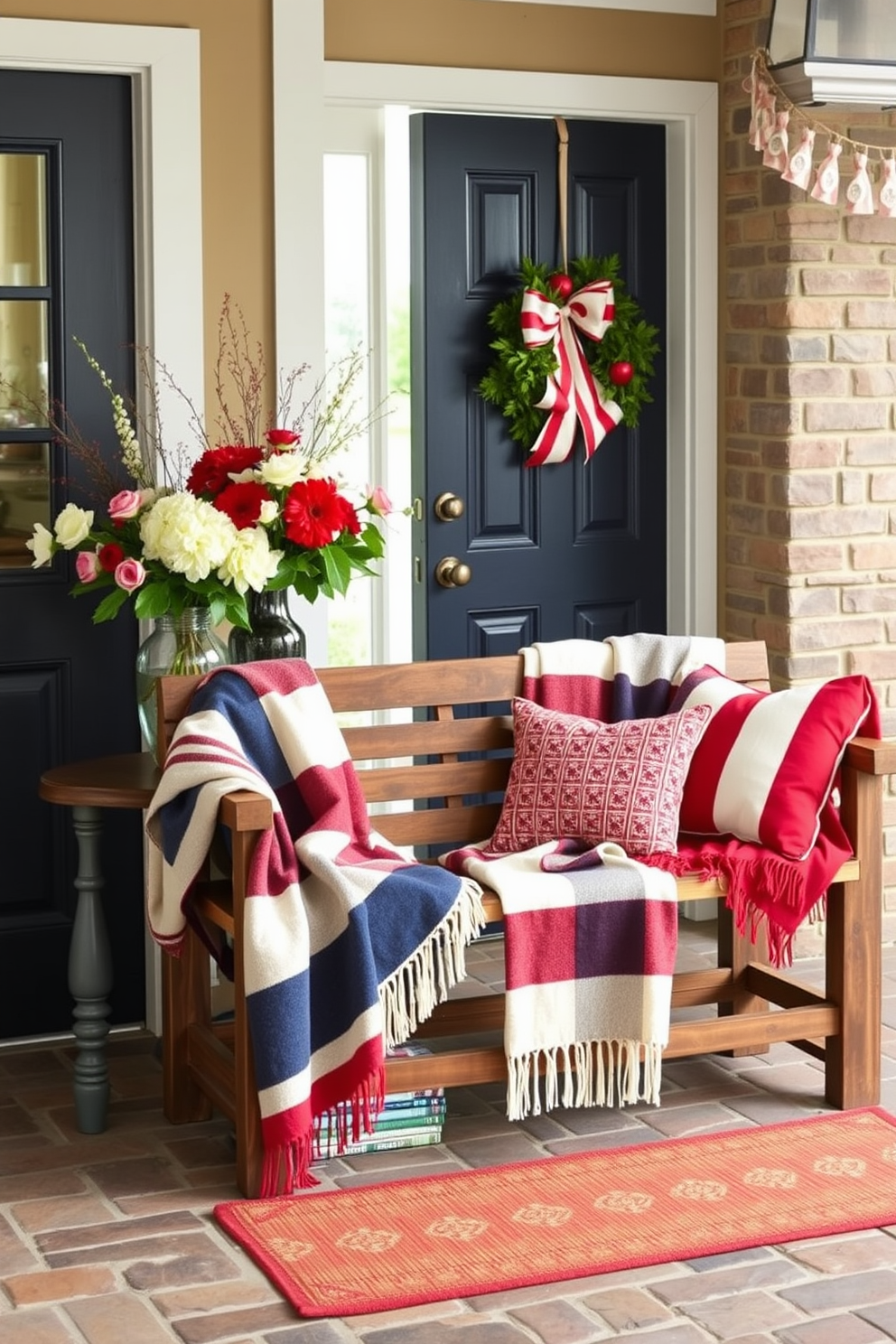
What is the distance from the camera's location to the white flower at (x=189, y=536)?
355 centimetres

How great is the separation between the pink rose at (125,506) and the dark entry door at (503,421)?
1131 millimetres

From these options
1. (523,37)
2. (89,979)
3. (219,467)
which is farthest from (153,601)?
(523,37)

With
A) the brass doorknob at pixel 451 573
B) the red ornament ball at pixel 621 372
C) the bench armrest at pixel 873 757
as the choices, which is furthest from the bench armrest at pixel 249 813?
the red ornament ball at pixel 621 372

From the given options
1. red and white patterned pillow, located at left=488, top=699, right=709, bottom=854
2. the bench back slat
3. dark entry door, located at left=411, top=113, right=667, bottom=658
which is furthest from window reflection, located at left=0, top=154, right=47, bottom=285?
red and white patterned pillow, located at left=488, top=699, right=709, bottom=854

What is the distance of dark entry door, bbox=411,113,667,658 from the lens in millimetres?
4629

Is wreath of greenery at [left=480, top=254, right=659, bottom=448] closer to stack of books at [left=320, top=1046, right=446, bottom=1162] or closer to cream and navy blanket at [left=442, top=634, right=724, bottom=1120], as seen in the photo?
cream and navy blanket at [left=442, top=634, right=724, bottom=1120]

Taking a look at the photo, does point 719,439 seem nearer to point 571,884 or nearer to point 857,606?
point 857,606

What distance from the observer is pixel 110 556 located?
12.1 feet

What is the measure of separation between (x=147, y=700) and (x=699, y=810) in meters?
1.11

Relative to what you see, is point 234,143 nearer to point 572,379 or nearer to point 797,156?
point 572,379

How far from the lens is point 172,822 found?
3396 mm

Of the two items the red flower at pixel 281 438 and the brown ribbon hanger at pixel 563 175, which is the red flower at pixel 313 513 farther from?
the brown ribbon hanger at pixel 563 175

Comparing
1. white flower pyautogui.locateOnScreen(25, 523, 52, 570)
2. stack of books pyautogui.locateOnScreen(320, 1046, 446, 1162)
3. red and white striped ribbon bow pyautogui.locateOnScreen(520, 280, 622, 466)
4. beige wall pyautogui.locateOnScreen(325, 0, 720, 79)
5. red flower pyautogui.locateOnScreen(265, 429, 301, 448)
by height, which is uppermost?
beige wall pyautogui.locateOnScreen(325, 0, 720, 79)

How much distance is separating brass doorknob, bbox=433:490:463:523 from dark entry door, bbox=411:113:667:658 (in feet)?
0.05
